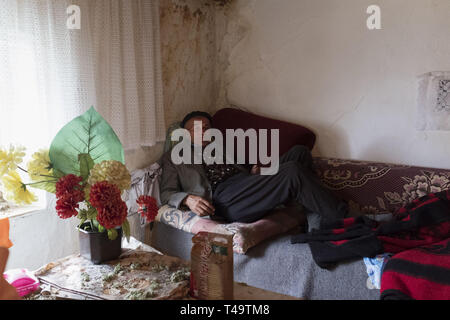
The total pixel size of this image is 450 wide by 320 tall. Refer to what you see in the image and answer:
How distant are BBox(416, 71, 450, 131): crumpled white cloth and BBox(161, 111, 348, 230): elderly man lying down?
0.74m

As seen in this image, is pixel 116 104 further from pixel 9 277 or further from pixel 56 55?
pixel 9 277

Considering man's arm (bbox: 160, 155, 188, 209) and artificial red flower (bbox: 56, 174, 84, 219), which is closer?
artificial red flower (bbox: 56, 174, 84, 219)

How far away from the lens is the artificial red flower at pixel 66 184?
1320 millimetres

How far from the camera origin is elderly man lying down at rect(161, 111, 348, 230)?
216 centimetres

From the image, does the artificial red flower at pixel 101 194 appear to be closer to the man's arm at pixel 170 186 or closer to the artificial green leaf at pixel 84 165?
the artificial green leaf at pixel 84 165

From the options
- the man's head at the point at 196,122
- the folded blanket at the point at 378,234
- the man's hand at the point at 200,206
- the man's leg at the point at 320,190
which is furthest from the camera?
the man's head at the point at 196,122

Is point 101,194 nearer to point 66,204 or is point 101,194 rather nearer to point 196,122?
point 66,204

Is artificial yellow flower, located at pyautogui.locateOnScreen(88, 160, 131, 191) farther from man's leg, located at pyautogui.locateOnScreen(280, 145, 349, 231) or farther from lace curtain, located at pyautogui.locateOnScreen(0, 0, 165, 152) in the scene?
man's leg, located at pyautogui.locateOnScreen(280, 145, 349, 231)

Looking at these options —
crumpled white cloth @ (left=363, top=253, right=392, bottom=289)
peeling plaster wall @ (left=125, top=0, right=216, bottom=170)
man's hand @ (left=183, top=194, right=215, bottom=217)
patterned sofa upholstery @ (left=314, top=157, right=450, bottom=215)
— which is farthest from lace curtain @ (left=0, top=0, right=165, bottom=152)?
crumpled white cloth @ (left=363, top=253, right=392, bottom=289)

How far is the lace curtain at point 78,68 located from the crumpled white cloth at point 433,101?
5.32 ft

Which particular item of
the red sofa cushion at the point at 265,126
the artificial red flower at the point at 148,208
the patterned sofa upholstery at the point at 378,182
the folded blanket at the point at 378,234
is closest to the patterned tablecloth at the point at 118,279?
the artificial red flower at the point at 148,208

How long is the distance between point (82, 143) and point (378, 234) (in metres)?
1.38
